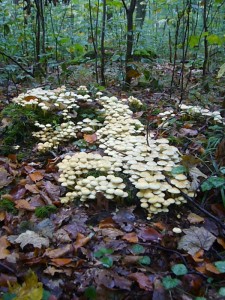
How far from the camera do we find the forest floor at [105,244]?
2.09 metres

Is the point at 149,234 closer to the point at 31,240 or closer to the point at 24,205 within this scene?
the point at 31,240

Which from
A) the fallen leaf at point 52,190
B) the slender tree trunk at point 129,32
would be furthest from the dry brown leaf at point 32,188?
the slender tree trunk at point 129,32

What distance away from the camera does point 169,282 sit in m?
2.05

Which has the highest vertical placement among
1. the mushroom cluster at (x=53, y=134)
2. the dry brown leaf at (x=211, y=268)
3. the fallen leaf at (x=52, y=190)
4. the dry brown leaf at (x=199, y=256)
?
the mushroom cluster at (x=53, y=134)

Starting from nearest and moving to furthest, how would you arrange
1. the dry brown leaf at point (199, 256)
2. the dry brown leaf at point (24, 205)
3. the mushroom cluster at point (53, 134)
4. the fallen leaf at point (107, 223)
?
the dry brown leaf at point (199, 256)
the fallen leaf at point (107, 223)
the dry brown leaf at point (24, 205)
the mushroom cluster at point (53, 134)

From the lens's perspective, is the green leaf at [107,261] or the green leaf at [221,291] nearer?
the green leaf at [221,291]

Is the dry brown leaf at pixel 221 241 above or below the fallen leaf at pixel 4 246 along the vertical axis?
below

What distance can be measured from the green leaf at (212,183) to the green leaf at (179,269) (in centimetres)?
83

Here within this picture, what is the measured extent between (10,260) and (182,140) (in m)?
2.60

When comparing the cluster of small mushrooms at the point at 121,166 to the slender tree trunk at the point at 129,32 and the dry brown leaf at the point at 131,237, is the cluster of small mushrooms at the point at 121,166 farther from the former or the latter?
the slender tree trunk at the point at 129,32

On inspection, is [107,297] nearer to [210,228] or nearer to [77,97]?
[210,228]

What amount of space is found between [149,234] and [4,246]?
121 centimetres

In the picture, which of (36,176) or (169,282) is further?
(36,176)

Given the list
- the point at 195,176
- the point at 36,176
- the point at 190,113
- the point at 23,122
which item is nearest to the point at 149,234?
the point at 195,176
